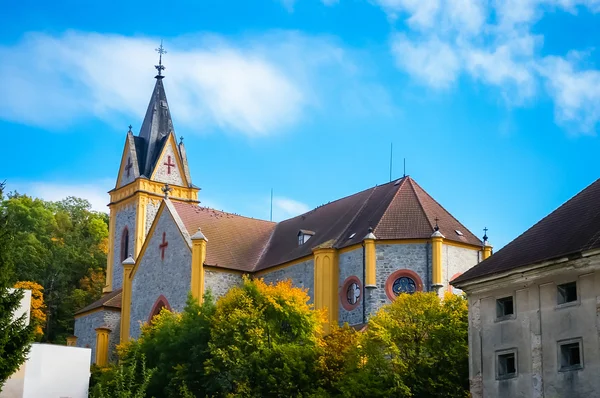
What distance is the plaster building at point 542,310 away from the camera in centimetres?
3369

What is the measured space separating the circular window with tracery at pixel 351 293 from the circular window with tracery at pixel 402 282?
152 cm

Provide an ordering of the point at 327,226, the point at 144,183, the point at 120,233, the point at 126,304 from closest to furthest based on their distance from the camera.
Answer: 1. the point at 327,226
2. the point at 126,304
3. the point at 144,183
4. the point at 120,233

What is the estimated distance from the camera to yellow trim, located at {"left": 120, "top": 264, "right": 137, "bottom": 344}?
63500 mm

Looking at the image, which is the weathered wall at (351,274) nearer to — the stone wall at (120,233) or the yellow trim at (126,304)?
the yellow trim at (126,304)

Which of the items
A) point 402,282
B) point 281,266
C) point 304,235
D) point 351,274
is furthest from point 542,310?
point 304,235

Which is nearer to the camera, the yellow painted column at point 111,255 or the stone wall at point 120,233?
the stone wall at point 120,233

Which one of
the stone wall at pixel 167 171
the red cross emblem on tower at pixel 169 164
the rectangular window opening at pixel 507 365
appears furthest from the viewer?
the red cross emblem on tower at pixel 169 164

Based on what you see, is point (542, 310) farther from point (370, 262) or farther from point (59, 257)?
point (59, 257)

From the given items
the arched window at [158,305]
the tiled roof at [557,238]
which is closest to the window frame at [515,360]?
the tiled roof at [557,238]

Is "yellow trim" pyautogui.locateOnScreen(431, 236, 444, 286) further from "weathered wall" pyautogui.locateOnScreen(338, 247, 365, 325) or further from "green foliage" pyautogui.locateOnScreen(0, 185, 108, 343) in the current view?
"green foliage" pyautogui.locateOnScreen(0, 185, 108, 343)

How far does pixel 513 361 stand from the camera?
119 feet

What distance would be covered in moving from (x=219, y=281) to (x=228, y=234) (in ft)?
14.8

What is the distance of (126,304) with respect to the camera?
210ft

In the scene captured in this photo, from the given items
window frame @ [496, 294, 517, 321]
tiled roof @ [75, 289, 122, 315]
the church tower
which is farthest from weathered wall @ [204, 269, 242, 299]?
window frame @ [496, 294, 517, 321]
